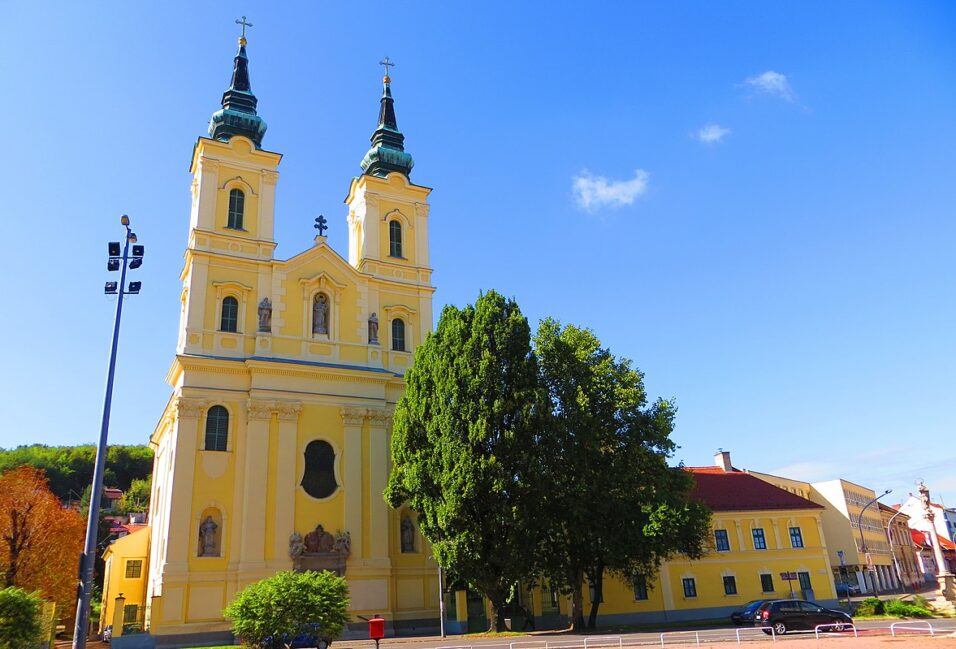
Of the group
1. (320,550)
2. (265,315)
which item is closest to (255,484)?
(320,550)

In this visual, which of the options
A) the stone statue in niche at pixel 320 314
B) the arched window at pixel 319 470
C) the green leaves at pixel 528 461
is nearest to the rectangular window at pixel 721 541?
the green leaves at pixel 528 461

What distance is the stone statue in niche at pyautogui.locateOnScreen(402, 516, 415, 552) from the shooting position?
3319cm

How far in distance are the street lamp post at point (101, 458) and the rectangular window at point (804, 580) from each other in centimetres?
3469

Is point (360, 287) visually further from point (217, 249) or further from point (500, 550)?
point (500, 550)

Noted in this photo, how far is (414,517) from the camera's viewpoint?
33688mm

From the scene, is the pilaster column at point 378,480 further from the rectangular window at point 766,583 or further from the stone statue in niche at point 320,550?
the rectangular window at point 766,583

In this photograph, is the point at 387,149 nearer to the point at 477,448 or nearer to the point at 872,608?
the point at 477,448

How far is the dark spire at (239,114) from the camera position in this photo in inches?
1490

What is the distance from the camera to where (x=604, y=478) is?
94.7ft

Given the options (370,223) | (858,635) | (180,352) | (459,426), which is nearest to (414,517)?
(459,426)

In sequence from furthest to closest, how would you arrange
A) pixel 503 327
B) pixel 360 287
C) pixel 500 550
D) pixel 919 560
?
1. pixel 919 560
2. pixel 360 287
3. pixel 503 327
4. pixel 500 550

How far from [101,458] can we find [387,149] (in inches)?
1157

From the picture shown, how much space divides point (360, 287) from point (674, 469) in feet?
59.4

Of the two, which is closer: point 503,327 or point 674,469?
point 503,327
